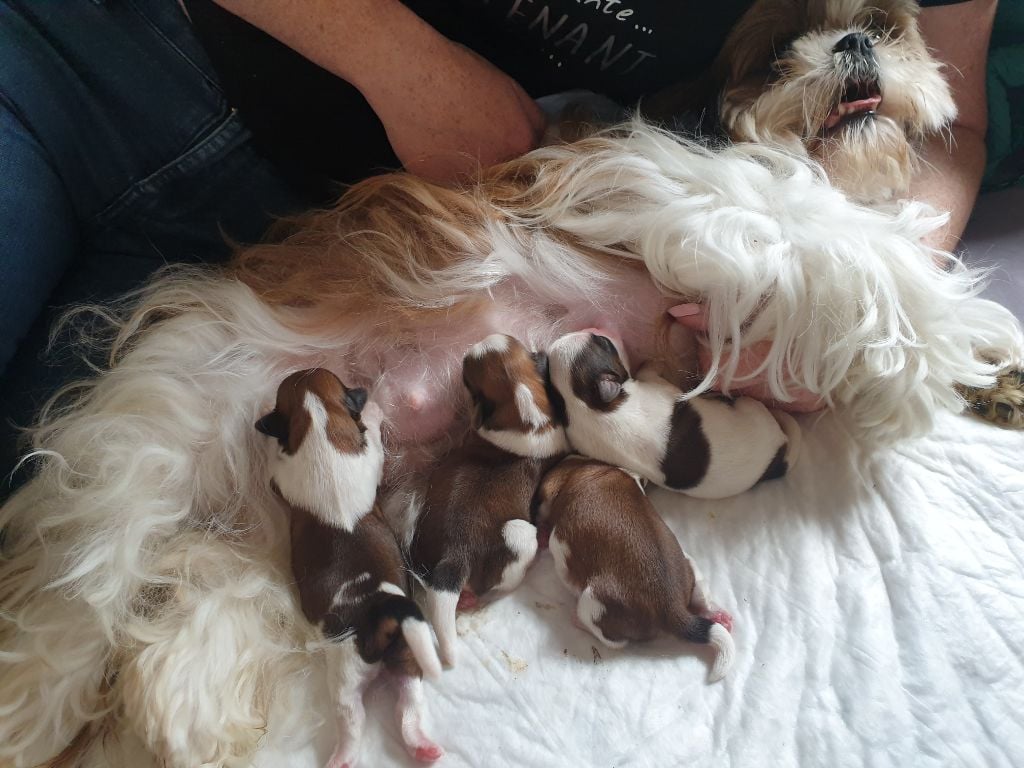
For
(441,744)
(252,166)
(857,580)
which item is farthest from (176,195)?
(857,580)

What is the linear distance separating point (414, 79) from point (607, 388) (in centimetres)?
51

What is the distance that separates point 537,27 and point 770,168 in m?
0.41

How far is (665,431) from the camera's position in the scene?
102 centimetres

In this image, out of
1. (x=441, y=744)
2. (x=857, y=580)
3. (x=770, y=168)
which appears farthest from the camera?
(x=770, y=168)

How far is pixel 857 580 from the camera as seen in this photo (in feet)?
3.16

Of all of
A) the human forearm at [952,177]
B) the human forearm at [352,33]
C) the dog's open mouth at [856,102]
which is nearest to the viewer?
the human forearm at [352,33]

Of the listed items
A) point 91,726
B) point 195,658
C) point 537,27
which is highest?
point 537,27

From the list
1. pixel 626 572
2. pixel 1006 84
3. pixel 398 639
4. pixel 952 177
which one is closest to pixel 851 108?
pixel 952 177

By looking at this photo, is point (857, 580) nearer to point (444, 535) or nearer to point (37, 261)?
point (444, 535)

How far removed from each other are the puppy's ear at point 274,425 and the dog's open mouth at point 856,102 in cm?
90

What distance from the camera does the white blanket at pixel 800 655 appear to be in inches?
33.9

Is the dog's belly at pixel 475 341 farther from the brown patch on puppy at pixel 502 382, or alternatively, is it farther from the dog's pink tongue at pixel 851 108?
the dog's pink tongue at pixel 851 108

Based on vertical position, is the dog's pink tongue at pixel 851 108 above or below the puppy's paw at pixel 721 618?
above

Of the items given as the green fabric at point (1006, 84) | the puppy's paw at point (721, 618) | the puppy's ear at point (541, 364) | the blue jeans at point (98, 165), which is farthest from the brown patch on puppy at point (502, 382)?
the green fabric at point (1006, 84)
